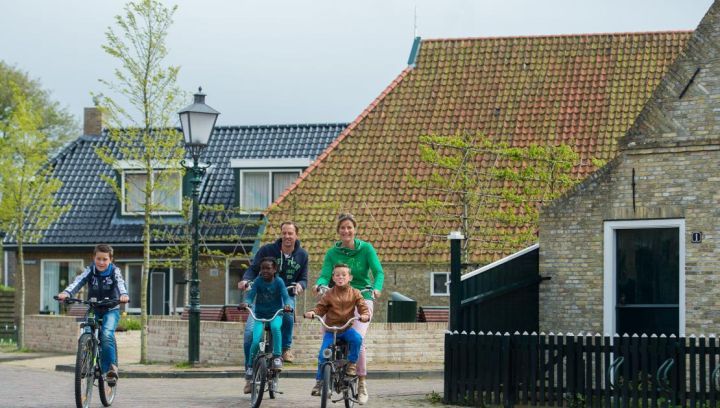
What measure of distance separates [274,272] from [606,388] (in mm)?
3974

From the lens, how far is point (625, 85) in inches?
1250

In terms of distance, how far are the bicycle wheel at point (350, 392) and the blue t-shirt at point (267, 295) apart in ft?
5.06

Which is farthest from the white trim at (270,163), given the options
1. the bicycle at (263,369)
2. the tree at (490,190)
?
the bicycle at (263,369)

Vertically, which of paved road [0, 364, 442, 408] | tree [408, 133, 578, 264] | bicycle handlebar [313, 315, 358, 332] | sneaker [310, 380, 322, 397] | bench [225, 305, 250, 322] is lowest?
paved road [0, 364, 442, 408]

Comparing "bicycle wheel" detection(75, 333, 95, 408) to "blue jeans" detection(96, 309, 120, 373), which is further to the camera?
"blue jeans" detection(96, 309, 120, 373)

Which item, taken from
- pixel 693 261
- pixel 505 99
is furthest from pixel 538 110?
pixel 693 261

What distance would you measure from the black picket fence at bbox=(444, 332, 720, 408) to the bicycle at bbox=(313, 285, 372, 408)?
1.98 meters

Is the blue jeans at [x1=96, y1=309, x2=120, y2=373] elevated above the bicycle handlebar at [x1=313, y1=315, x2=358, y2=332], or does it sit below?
below

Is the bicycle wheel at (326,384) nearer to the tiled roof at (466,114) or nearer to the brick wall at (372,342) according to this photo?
the brick wall at (372,342)

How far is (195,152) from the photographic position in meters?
23.0

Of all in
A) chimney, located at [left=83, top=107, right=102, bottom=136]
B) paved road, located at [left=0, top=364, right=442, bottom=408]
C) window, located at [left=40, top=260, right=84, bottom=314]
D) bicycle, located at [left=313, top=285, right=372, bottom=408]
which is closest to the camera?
bicycle, located at [left=313, top=285, right=372, bottom=408]

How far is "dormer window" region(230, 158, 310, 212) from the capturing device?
3956cm

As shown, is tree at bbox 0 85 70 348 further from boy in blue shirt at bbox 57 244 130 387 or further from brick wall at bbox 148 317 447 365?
boy in blue shirt at bbox 57 244 130 387

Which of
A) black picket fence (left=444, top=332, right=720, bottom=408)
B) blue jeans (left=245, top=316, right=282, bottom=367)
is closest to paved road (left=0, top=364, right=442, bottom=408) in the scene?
blue jeans (left=245, top=316, right=282, bottom=367)
